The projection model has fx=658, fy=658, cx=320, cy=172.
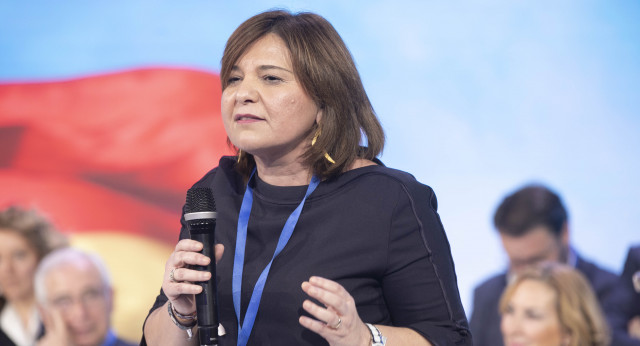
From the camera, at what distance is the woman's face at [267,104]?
1589 mm

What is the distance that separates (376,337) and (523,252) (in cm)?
280

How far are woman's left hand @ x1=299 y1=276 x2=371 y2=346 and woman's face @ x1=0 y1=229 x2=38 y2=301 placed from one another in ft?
10.6

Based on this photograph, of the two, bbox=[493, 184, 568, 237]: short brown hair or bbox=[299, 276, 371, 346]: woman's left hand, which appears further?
bbox=[493, 184, 568, 237]: short brown hair

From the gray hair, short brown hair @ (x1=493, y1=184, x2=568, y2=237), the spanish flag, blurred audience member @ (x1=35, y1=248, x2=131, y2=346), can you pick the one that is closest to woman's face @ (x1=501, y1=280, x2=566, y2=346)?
short brown hair @ (x1=493, y1=184, x2=568, y2=237)

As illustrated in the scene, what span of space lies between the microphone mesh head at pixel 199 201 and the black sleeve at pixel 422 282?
1.47 ft

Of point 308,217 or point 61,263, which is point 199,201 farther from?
point 61,263

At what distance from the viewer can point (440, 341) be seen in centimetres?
148

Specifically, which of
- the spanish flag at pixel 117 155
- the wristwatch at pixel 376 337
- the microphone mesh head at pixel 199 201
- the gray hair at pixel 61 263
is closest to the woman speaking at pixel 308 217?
the wristwatch at pixel 376 337

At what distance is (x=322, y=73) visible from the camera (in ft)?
5.39

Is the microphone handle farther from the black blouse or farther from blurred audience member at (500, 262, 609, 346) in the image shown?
blurred audience member at (500, 262, 609, 346)

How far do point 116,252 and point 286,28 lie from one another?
2567mm

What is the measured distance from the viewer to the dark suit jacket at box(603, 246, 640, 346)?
3.81 metres

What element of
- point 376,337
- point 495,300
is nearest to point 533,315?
point 495,300

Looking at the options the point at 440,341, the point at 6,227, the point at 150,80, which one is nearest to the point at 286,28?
the point at 440,341
